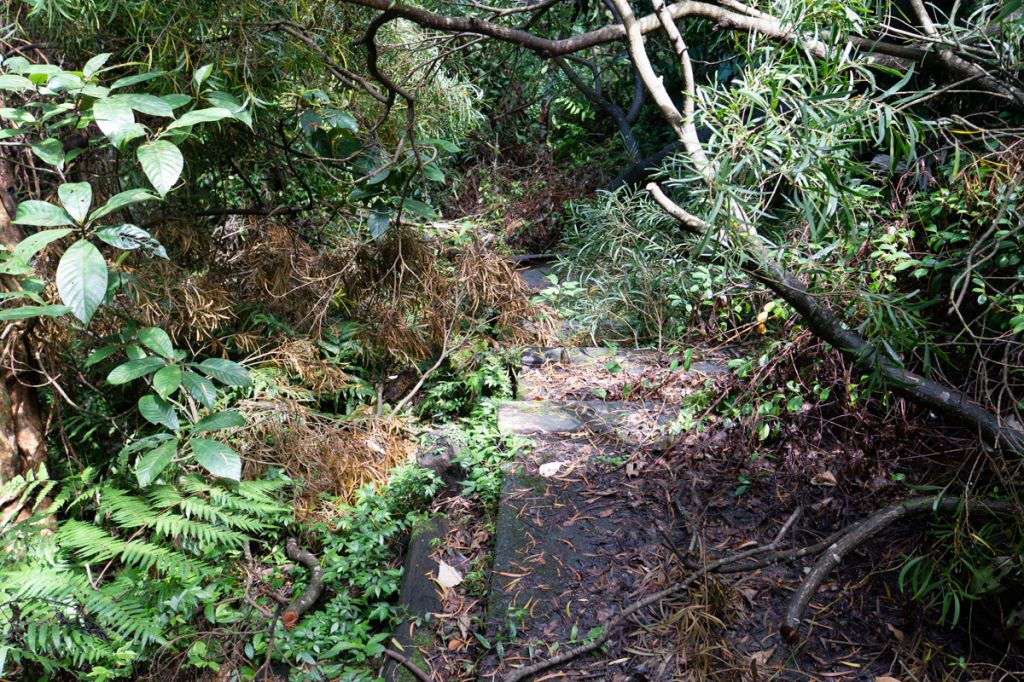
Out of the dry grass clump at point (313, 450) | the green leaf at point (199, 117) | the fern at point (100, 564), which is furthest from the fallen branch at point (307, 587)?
the green leaf at point (199, 117)

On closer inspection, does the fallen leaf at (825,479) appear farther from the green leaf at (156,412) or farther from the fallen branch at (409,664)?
the green leaf at (156,412)

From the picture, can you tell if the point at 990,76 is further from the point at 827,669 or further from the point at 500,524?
the point at 500,524

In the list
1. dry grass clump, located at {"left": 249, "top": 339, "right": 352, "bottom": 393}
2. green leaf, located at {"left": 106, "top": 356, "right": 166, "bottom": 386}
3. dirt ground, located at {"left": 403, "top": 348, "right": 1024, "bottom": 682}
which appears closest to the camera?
dirt ground, located at {"left": 403, "top": 348, "right": 1024, "bottom": 682}

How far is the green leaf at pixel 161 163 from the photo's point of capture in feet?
7.00

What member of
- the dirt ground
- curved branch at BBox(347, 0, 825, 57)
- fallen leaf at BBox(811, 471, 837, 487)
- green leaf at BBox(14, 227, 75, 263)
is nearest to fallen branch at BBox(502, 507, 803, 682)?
the dirt ground

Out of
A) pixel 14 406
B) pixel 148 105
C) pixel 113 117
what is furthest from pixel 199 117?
pixel 14 406

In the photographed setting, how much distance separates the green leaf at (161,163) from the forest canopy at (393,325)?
0.01m

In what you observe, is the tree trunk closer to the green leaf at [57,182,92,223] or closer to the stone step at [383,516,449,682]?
the green leaf at [57,182,92,223]

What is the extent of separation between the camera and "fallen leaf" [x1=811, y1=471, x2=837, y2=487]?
255 centimetres

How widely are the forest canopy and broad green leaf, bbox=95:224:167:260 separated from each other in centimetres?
1

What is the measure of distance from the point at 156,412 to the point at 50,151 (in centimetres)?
96

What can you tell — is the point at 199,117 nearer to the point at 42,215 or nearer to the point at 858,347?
the point at 42,215

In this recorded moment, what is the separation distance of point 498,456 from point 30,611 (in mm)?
1788

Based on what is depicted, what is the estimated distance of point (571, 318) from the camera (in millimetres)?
4648
